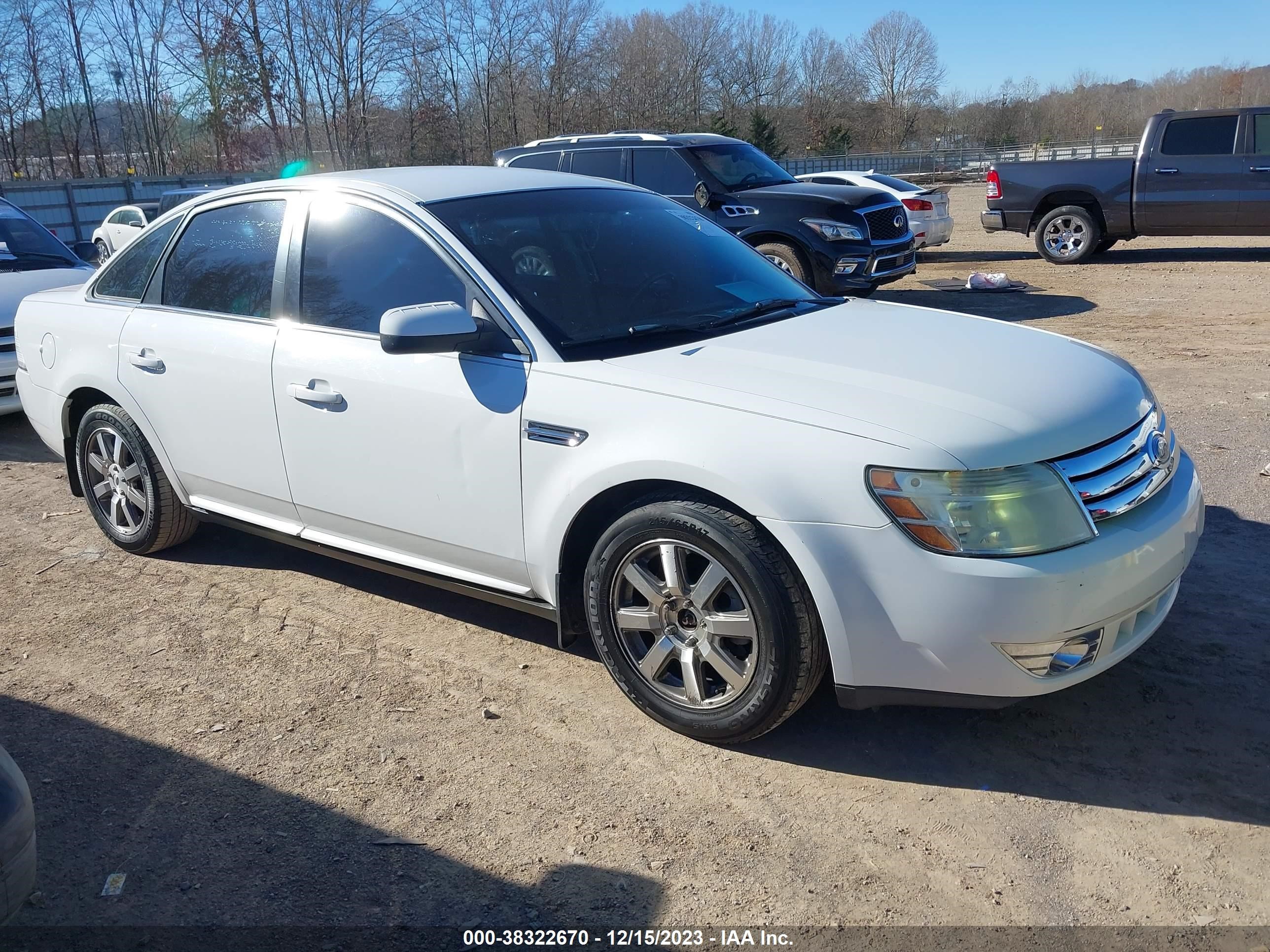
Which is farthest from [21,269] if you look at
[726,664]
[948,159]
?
[948,159]

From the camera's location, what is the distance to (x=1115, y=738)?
3.28 metres

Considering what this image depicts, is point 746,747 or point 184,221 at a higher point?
point 184,221

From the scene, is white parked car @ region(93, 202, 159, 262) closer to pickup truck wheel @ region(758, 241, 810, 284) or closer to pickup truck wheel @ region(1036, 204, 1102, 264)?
pickup truck wheel @ region(758, 241, 810, 284)

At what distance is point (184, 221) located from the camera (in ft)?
16.0

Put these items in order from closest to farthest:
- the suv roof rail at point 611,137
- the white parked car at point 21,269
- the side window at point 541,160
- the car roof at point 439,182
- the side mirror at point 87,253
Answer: the car roof at point 439,182 → the white parked car at point 21,269 → the side mirror at point 87,253 → the suv roof rail at point 611,137 → the side window at point 541,160

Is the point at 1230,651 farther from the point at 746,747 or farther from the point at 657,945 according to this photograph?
the point at 657,945

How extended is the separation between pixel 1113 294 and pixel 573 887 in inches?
459

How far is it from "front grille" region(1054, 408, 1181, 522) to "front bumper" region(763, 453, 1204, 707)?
6 centimetres

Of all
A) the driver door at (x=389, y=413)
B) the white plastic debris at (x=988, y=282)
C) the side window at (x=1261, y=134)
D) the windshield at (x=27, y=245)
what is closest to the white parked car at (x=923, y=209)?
the white plastic debris at (x=988, y=282)

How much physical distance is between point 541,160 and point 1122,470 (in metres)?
10.4

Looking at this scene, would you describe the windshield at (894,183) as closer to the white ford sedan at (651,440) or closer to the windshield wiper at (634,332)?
the white ford sedan at (651,440)

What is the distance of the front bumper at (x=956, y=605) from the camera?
9.26 ft

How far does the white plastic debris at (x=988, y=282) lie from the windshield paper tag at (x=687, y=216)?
376 inches

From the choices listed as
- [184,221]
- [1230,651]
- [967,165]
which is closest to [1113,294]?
[1230,651]
